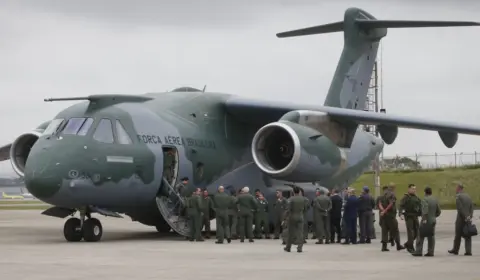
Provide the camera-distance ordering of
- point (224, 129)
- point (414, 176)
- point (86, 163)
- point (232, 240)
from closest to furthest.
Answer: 1. point (86, 163)
2. point (232, 240)
3. point (224, 129)
4. point (414, 176)

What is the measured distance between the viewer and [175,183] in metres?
20.7

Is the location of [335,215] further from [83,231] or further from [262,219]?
[83,231]

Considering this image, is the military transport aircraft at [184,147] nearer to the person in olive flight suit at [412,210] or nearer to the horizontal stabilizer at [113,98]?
the horizontal stabilizer at [113,98]

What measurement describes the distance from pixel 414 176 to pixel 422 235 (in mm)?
32251

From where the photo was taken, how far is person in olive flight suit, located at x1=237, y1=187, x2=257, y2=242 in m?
20.3

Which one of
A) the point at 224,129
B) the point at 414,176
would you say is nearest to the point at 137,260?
the point at 224,129

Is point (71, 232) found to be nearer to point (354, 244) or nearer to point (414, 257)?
point (354, 244)

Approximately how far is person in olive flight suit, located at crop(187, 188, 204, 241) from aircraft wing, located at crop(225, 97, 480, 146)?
10.6 ft

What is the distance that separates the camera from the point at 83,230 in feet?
63.0

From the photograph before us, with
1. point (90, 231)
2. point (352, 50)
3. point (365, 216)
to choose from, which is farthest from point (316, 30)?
point (90, 231)

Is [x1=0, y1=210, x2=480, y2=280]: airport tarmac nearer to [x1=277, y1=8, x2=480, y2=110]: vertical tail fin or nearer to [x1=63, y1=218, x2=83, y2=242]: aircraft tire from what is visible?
[x1=63, y1=218, x2=83, y2=242]: aircraft tire

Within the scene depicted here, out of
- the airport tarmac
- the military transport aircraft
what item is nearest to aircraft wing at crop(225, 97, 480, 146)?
the military transport aircraft

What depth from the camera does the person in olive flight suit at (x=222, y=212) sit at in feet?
63.4

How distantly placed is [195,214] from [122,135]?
2.45 metres
